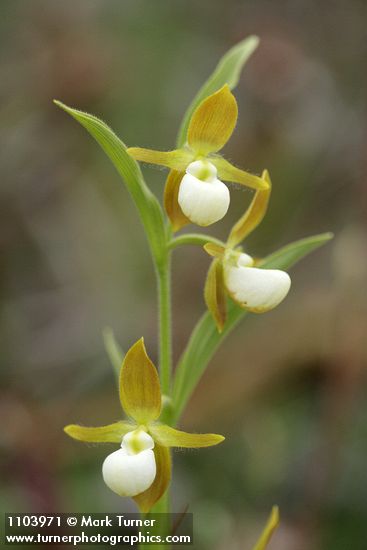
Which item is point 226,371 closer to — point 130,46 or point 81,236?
point 81,236

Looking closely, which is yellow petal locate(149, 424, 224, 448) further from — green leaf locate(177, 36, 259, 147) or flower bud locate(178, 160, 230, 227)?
green leaf locate(177, 36, 259, 147)

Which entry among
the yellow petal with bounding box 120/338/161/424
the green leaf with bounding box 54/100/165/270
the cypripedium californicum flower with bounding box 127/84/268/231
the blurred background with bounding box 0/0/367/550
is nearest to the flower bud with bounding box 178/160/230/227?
the cypripedium californicum flower with bounding box 127/84/268/231

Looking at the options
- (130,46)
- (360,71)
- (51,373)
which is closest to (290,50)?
(360,71)

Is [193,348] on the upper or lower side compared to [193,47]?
lower

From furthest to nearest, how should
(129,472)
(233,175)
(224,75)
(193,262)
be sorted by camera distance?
(193,262) < (224,75) < (233,175) < (129,472)

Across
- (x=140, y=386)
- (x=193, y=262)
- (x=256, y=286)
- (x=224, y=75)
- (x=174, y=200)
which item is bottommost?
(x=140, y=386)

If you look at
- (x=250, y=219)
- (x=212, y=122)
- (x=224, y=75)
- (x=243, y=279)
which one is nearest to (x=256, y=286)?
(x=243, y=279)

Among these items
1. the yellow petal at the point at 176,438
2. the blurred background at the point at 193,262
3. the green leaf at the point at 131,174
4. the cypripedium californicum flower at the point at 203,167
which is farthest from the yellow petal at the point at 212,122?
the blurred background at the point at 193,262

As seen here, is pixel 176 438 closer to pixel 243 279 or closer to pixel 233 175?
pixel 243 279
